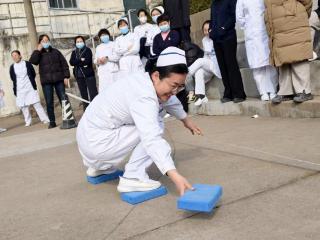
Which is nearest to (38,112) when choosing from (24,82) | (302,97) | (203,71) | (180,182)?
(24,82)

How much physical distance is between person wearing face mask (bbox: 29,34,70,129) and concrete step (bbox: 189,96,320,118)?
7.98 feet

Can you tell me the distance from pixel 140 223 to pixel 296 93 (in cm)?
333

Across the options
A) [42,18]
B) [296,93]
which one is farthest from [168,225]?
[42,18]

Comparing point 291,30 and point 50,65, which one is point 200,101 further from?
point 50,65

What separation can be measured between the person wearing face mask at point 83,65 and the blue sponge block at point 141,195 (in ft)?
18.6

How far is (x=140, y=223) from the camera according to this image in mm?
2854

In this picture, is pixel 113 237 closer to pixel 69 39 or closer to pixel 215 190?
pixel 215 190

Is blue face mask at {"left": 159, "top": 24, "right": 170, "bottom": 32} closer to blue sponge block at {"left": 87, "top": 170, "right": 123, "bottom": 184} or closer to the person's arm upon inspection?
the person's arm

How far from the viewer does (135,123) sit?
3.04 m

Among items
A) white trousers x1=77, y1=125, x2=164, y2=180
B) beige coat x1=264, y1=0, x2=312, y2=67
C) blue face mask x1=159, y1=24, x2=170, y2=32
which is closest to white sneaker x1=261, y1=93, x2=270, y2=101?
beige coat x1=264, y1=0, x2=312, y2=67

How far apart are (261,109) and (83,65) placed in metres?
3.86

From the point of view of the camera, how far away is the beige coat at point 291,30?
17.4 feet

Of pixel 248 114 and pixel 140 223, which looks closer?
pixel 140 223

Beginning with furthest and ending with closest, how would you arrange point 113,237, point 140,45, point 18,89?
point 18,89, point 140,45, point 113,237
